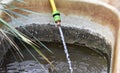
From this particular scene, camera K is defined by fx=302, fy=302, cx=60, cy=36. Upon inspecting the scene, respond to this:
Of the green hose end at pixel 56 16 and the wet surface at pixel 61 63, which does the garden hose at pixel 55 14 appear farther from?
the wet surface at pixel 61 63

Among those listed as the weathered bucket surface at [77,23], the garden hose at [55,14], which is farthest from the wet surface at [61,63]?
the garden hose at [55,14]

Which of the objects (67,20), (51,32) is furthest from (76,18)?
(51,32)

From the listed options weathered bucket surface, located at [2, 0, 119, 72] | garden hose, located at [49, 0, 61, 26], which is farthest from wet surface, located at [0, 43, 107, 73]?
garden hose, located at [49, 0, 61, 26]

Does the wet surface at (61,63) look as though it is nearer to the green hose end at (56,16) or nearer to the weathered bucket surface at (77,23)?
the weathered bucket surface at (77,23)

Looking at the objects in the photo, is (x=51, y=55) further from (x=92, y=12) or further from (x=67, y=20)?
(x=92, y=12)

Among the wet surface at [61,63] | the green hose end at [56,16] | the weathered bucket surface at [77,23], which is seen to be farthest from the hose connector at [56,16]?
the wet surface at [61,63]

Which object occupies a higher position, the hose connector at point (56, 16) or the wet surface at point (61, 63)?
the hose connector at point (56, 16)

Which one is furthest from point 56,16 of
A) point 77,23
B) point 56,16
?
point 77,23
